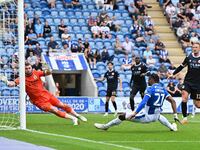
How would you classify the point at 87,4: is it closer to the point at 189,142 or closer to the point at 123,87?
the point at 123,87

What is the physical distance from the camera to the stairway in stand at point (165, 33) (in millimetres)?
37656

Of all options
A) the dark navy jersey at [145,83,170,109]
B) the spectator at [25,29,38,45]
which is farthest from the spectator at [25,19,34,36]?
the dark navy jersey at [145,83,170,109]

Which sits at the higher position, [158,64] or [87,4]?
[87,4]

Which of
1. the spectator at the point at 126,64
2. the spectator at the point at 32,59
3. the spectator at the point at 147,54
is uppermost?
the spectator at the point at 32,59

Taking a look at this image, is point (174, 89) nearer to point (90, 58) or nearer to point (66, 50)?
point (90, 58)

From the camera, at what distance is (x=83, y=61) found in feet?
111

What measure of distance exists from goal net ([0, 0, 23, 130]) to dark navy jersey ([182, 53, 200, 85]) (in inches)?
186

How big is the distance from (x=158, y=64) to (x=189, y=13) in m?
5.42

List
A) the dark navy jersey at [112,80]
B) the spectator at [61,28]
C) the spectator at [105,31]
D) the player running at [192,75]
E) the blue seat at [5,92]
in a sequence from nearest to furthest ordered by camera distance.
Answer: the player running at [192,75]
the blue seat at [5,92]
the dark navy jersey at [112,80]
the spectator at [61,28]
the spectator at [105,31]

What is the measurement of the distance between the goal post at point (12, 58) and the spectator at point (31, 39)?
313 inches

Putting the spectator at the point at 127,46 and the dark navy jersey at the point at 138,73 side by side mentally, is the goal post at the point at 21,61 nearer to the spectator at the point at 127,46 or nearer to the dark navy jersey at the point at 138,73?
the dark navy jersey at the point at 138,73

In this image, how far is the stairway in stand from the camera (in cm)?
3766

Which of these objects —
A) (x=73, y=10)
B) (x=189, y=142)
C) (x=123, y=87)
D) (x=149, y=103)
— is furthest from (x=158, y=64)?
(x=189, y=142)

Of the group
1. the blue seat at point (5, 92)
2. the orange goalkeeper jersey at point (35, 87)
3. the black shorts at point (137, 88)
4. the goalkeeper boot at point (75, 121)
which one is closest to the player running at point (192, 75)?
the goalkeeper boot at point (75, 121)
